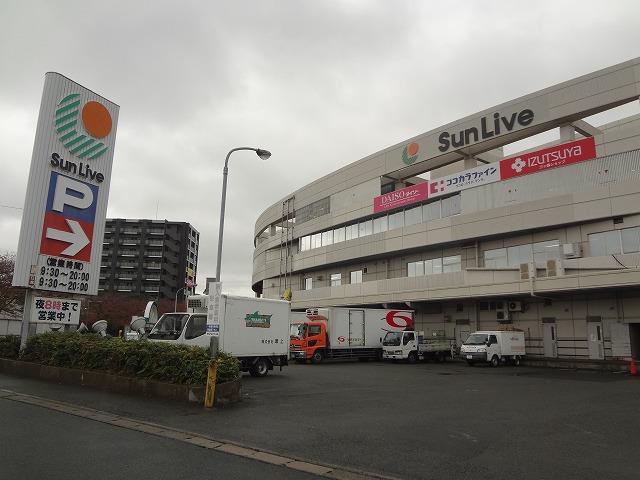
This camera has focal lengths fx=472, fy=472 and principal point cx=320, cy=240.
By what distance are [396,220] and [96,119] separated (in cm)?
2450

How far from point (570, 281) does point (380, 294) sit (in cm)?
1452

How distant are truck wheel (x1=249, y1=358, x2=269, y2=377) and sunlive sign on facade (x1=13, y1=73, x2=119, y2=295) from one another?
6.75m

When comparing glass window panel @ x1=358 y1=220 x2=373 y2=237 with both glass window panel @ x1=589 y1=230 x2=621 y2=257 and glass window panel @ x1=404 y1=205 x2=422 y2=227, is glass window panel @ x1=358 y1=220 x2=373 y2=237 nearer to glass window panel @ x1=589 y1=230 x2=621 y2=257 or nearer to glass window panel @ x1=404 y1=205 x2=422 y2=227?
glass window panel @ x1=404 y1=205 x2=422 y2=227

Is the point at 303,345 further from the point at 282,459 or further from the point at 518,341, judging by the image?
the point at 282,459

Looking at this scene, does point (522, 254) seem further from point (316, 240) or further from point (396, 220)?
point (316, 240)

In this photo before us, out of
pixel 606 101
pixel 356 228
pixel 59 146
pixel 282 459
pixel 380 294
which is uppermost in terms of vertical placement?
pixel 606 101

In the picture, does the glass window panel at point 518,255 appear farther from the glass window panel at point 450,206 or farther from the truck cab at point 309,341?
the truck cab at point 309,341

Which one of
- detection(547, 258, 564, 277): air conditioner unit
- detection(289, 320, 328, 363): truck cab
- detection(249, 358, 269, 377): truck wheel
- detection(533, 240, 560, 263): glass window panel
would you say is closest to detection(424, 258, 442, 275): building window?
detection(533, 240, 560, 263): glass window panel

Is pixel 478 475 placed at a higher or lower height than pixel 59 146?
lower

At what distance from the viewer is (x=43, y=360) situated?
15.6 meters

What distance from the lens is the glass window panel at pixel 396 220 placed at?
122ft

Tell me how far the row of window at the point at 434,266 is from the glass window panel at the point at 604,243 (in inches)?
355

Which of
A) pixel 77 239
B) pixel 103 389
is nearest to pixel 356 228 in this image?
pixel 77 239

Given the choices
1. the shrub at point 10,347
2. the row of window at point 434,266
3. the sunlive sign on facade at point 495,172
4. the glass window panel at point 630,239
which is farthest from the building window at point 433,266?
the shrub at point 10,347
